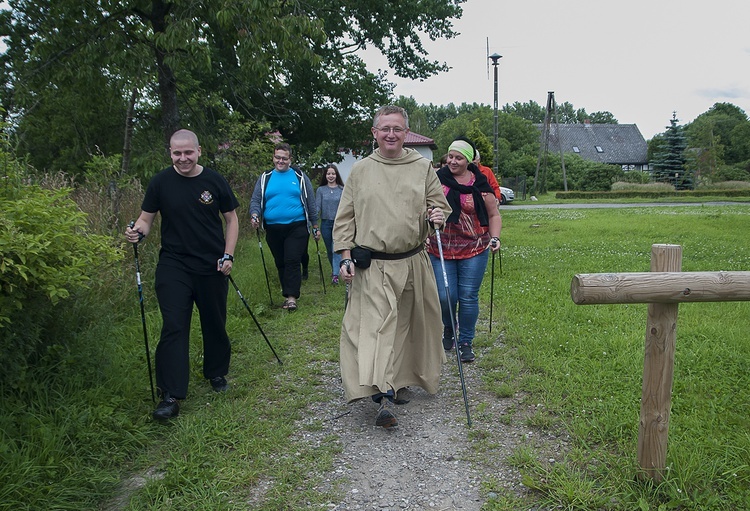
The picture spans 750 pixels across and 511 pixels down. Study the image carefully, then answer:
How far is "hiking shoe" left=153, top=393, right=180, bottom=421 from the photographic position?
434 cm

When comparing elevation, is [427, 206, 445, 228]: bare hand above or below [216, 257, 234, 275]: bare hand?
above

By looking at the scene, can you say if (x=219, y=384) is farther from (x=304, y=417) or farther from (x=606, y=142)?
(x=606, y=142)

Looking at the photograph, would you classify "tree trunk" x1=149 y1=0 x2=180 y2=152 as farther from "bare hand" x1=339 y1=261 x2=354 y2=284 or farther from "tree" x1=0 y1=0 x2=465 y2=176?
"bare hand" x1=339 y1=261 x2=354 y2=284

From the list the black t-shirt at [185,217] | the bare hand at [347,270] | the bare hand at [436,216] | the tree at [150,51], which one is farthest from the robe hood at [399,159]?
the tree at [150,51]

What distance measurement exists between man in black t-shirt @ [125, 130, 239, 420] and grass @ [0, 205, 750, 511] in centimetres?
41

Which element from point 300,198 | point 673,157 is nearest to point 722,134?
point 673,157

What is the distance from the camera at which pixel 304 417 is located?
15.2 feet

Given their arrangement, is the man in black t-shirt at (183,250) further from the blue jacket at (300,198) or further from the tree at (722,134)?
the tree at (722,134)

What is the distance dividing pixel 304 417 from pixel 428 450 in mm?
1089

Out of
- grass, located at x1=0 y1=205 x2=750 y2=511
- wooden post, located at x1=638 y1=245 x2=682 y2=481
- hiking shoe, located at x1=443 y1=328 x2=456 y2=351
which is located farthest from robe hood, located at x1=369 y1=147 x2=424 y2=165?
hiking shoe, located at x1=443 y1=328 x2=456 y2=351

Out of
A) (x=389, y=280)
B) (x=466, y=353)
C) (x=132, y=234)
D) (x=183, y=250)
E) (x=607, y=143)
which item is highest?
(x=607, y=143)

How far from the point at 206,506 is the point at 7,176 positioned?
247 centimetres

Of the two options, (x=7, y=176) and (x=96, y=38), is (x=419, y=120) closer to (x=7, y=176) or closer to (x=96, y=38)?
(x=96, y=38)

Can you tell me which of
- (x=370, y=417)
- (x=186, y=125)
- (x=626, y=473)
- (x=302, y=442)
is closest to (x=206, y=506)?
(x=302, y=442)
